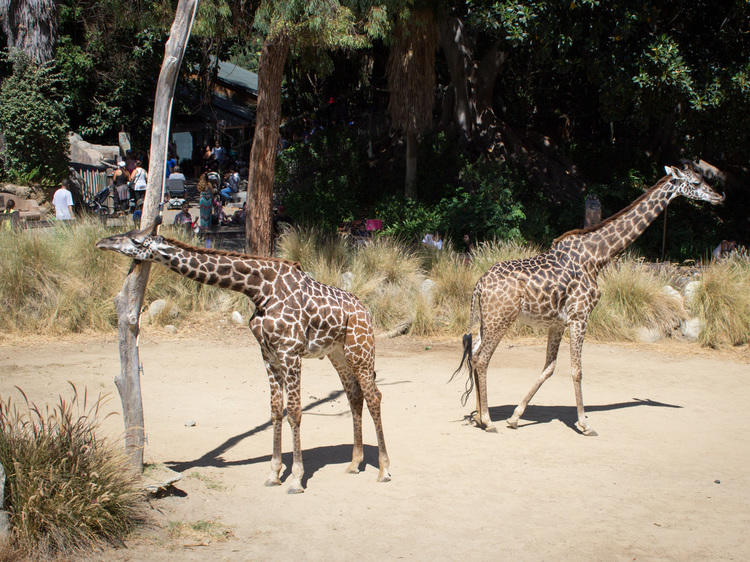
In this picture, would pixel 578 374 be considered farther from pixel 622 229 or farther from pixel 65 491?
pixel 65 491

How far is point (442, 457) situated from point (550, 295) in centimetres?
228

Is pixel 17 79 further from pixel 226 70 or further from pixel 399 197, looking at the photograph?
pixel 226 70

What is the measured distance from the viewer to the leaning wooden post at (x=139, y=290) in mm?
6656

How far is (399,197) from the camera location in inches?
856

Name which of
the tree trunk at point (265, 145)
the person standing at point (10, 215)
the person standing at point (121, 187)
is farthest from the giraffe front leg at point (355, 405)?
the person standing at point (121, 187)

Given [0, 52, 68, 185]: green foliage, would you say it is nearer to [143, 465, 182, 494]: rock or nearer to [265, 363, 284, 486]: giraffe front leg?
[143, 465, 182, 494]: rock

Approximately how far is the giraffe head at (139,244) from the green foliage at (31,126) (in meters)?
18.8

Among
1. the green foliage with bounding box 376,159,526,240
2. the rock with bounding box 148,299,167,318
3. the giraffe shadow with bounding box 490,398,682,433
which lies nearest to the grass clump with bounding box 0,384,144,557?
the giraffe shadow with bounding box 490,398,682,433

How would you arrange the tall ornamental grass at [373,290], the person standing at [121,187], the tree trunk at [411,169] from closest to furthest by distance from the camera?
1. the tall ornamental grass at [373,290]
2. the tree trunk at [411,169]
3. the person standing at [121,187]

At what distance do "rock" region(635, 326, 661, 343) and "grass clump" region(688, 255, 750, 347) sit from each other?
73 centimetres

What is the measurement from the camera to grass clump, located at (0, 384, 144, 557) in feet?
17.9

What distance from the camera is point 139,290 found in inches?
263

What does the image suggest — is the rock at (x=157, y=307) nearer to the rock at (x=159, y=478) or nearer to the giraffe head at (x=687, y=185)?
the rock at (x=159, y=478)

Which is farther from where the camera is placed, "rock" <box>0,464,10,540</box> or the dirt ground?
the dirt ground
